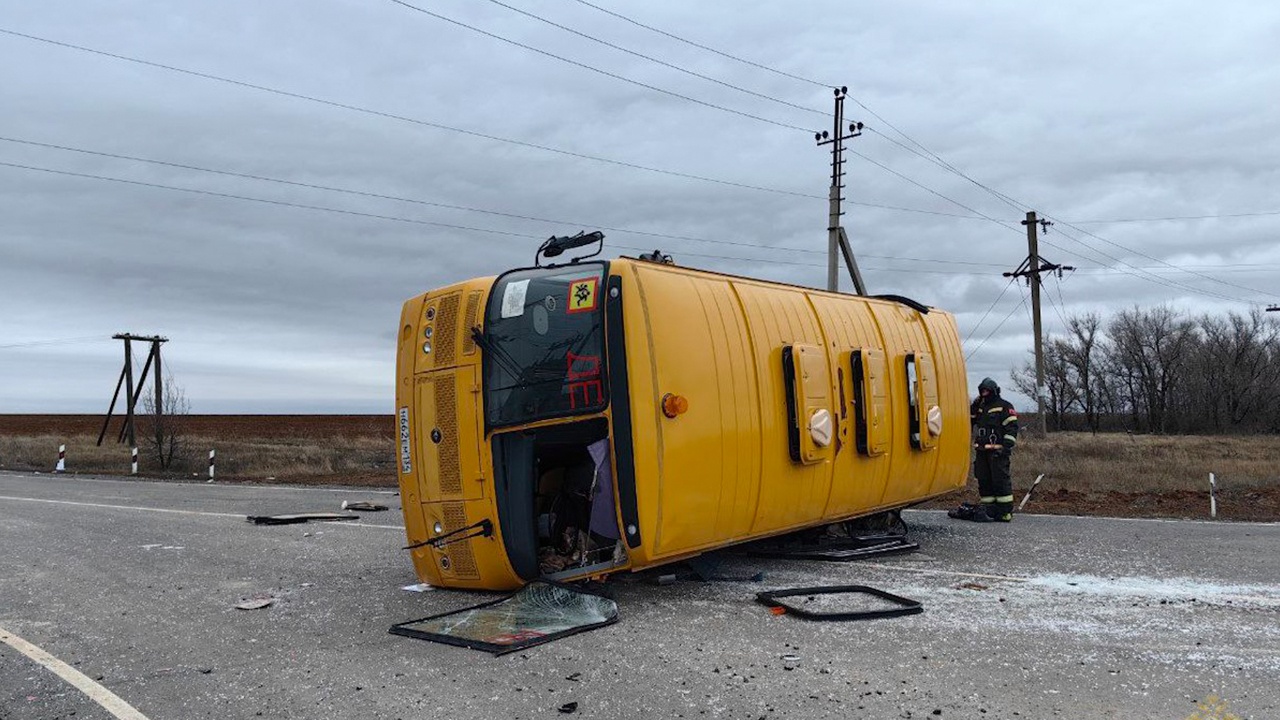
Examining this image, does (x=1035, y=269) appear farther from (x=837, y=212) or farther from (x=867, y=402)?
(x=867, y=402)

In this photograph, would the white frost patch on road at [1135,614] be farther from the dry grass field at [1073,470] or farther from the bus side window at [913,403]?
the dry grass field at [1073,470]

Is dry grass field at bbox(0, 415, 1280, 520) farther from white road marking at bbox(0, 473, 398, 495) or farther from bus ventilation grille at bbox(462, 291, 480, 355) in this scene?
bus ventilation grille at bbox(462, 291, 480, 355)

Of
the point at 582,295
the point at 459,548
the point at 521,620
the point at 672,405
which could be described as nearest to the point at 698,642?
the point at 521,620

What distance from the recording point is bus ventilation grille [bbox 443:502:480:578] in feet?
21.6

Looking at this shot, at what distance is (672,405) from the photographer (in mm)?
6062

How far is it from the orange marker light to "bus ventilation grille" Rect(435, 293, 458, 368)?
5.53 ft

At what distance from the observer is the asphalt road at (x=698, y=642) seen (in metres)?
4.25

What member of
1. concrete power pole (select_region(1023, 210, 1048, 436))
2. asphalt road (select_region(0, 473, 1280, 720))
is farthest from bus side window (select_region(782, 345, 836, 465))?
concrete power pole (select_region(1023, 210, 1048, 436))

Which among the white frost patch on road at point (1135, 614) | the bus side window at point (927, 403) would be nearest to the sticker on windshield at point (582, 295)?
the white frost patch on road at point (1135, 614)

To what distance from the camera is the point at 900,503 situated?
8.97m

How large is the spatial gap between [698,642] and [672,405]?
1.57 m

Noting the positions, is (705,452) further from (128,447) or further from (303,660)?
(128,447)

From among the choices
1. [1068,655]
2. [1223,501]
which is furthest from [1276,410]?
[1068,655]

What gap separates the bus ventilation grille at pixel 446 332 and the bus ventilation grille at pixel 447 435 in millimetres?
142
